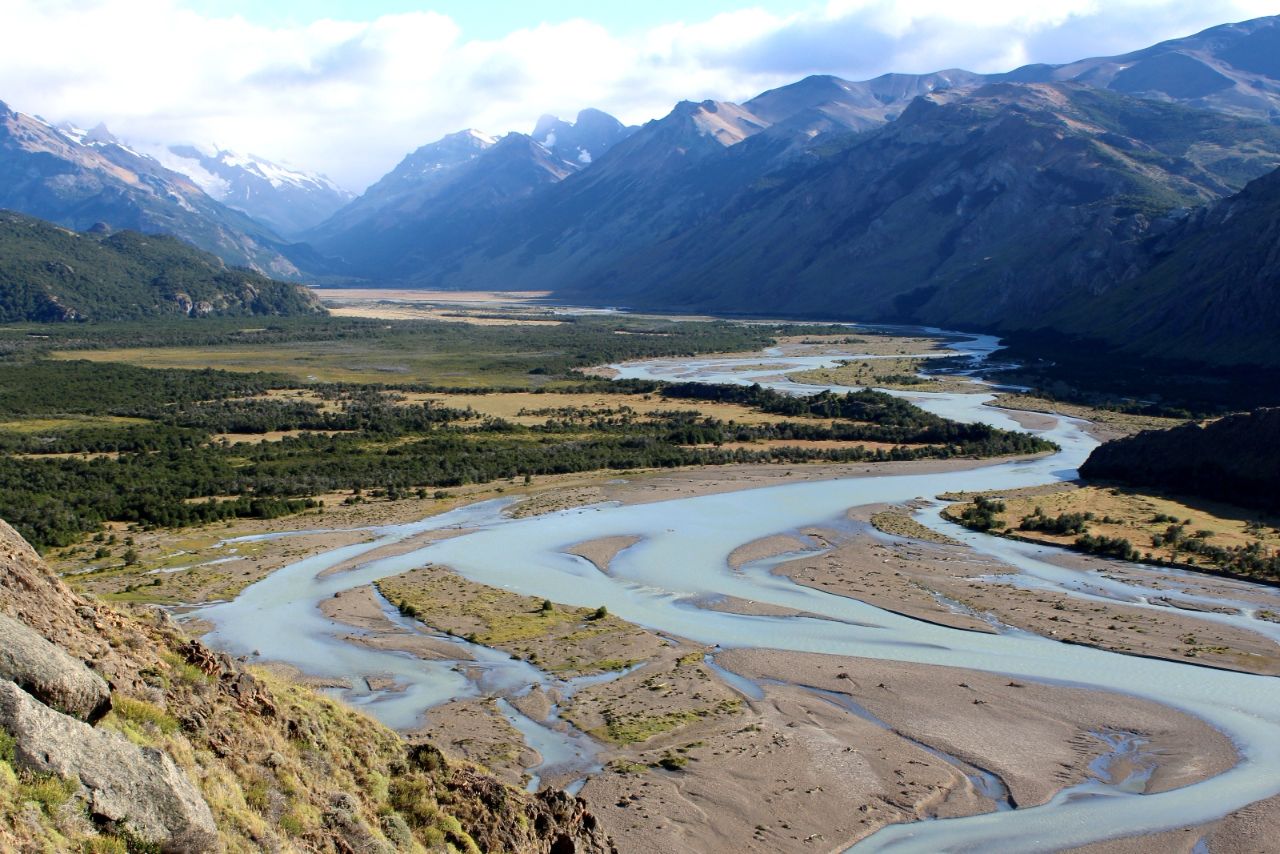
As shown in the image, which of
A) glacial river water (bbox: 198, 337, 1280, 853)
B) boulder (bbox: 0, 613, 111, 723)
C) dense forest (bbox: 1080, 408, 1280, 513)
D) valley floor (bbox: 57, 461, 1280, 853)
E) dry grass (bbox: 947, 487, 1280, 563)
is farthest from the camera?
dense forest (bbox: 1080, 408, 1280, 513)

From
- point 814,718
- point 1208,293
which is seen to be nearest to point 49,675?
point 814,718

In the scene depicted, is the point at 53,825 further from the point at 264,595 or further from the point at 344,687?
the point at 264,595

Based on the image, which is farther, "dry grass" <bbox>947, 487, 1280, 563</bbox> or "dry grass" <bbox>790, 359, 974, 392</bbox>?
"dry grass" <bbox>790, 359, 974, 392</bbox>

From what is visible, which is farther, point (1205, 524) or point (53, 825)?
point (1205, 524)

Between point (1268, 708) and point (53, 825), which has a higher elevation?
point (53, 825)

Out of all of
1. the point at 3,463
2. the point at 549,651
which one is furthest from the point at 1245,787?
the point at 3,463

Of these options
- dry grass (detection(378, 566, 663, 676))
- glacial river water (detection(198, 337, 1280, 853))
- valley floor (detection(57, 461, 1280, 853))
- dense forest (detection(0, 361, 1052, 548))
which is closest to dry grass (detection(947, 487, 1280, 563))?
glacial river water (detection(198, 337, 1280, 853))

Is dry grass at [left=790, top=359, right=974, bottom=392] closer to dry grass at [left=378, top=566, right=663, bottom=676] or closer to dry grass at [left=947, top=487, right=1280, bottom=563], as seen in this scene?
dry grass at [left=947, top=487, right=1280, bottom=563]
